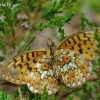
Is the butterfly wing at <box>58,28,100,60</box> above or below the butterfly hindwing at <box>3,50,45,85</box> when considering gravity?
above

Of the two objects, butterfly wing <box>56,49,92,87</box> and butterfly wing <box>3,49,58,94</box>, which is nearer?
butterfly wing <box>3,49,58,94</box>

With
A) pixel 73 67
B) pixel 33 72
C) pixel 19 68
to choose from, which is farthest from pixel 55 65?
pixel 19 68

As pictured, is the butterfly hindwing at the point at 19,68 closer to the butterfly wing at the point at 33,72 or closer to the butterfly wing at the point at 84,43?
the butterfly wing at the point at 33,72

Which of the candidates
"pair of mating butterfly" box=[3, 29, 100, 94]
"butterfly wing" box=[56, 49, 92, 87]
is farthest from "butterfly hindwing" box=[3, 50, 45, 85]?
"butterfly wing" box=[56, 49, 92, 87]

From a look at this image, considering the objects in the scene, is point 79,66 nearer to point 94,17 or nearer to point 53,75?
point 53,75

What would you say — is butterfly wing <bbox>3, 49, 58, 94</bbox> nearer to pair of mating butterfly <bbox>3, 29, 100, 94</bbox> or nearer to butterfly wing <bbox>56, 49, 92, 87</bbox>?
pair of mating butterfly <bbox>3, 29, 100, 94</bbox>

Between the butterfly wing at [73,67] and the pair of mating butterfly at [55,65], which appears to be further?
the butterfly wing at [73,67]

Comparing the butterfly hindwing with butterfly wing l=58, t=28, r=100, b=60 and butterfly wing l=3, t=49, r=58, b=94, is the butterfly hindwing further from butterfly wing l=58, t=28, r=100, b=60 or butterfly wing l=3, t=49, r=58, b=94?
butterfly wing l=58, t=28, r=100, b=60

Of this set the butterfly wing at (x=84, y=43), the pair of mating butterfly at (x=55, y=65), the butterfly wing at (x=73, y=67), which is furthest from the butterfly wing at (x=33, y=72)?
the butterfly wing at (x=84, y=43)
